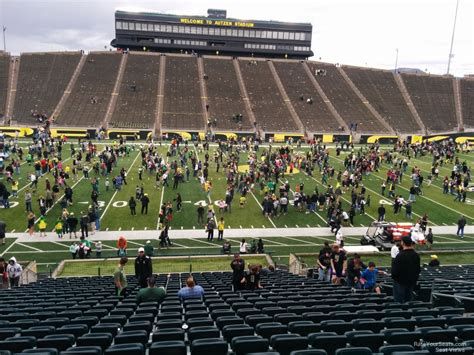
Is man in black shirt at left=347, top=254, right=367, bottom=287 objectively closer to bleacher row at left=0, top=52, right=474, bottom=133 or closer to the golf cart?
the golf cart

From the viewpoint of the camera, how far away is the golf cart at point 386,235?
18828 mm

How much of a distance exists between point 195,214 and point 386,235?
10562 millimetres

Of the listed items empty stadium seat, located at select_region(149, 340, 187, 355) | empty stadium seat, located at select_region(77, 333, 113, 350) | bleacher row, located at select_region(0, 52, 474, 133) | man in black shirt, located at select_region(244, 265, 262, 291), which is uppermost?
bleacher row, located at select_region(0, 52, 474, 133)

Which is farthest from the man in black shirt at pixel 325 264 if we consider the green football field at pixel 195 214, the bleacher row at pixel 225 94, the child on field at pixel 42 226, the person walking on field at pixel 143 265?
the bleacher row at pixel 225 94

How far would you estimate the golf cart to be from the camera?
18.8m

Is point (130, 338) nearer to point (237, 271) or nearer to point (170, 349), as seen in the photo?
point (170, 349)

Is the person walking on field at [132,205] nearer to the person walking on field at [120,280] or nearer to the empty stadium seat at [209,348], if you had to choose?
the person walking on field at [120,280]

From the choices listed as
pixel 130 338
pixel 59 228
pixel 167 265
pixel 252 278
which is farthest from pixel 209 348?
pixel 59 228

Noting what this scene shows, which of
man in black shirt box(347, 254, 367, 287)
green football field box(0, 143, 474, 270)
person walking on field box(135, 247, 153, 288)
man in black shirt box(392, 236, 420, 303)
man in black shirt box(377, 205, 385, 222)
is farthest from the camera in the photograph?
man in black shirt box(377, 205, 385, 222)

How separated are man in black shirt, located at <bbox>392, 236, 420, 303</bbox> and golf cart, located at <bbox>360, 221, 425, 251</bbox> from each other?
1182 centimetres

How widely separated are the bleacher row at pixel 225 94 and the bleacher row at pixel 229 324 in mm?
50529

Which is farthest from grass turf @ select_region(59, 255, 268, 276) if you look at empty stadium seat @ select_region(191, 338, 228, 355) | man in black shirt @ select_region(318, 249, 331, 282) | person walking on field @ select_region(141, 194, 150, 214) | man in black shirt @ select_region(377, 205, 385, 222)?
empty stadium seat @ select_region(191, 338, 228, 355)

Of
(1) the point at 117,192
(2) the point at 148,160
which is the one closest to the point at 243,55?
(2) the point at 148,160

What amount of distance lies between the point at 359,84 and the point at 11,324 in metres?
77.9
